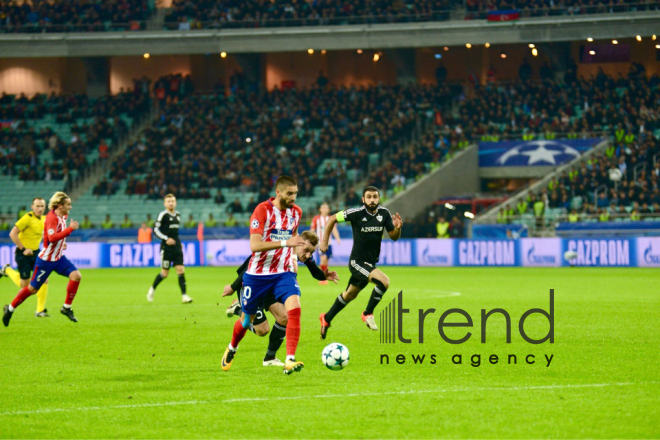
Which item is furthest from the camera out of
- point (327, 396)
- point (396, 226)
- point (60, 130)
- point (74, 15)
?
point (74, 15)

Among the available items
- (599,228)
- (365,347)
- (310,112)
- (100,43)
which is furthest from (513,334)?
(100,43)

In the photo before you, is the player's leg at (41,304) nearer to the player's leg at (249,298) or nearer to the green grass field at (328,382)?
the green grass field at (328,382)

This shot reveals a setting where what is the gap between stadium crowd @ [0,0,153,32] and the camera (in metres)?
50.8

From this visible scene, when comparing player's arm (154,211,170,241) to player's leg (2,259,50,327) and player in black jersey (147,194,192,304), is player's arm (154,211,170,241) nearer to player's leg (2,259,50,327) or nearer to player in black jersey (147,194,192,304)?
player in black jersey (147,194,192,304)

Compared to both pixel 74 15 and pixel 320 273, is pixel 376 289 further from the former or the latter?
pixel 74 15

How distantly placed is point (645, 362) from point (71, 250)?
101ft

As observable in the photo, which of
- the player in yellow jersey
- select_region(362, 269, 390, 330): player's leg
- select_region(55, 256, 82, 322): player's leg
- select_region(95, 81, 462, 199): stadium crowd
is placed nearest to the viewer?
select_region(362, 269, 390, 330): player's leg

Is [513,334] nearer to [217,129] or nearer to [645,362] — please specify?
[645,362]

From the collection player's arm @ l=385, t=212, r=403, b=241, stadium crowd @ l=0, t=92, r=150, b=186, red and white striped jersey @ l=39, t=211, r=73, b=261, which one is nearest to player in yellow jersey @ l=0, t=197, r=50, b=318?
red and white striped jersey @ l=39, t=211, r=73, b=261

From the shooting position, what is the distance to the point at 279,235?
964cm

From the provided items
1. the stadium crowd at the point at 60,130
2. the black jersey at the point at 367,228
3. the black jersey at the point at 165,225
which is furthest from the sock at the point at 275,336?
the stadium crowd at the point at 60,130

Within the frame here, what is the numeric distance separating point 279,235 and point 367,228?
4.07 m

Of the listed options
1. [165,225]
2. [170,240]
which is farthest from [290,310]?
[165,225]

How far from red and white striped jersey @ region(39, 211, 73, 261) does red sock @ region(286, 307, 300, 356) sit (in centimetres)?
630
